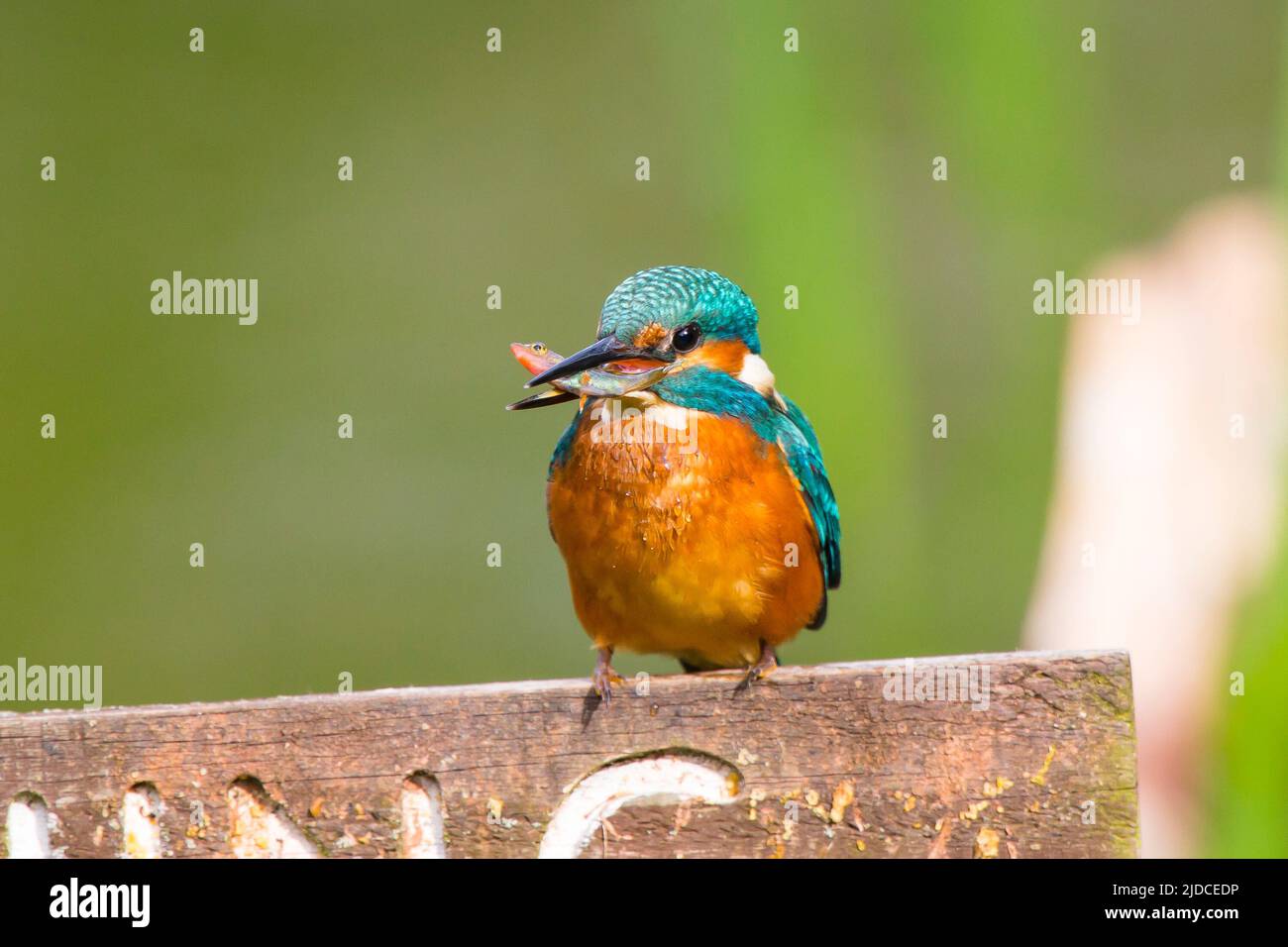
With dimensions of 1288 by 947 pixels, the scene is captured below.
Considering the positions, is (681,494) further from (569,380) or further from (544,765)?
(544,765)

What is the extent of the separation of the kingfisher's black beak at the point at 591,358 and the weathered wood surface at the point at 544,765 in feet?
1.47

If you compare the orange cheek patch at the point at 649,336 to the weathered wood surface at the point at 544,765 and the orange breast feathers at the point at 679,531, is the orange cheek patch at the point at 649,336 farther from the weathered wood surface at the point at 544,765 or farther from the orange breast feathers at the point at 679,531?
the weathered wood surface at the point at 544,765

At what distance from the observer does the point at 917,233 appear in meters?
3.56

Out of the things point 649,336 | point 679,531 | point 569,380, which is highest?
point 649,336

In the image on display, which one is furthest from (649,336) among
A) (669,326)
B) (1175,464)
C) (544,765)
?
(1175,464)

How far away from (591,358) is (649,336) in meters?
0.18

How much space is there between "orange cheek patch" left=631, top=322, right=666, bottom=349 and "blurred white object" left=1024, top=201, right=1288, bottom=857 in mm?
1027

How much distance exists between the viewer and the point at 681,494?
2105mm

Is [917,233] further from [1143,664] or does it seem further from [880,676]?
[880,676]

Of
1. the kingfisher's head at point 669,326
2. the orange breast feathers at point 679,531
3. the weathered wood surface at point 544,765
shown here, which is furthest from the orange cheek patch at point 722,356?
the weathered wood surface at point 544,765

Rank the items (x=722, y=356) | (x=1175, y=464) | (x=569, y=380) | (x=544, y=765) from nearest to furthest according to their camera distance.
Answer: (x=544, y=765)
(x=569, y=380)
(x=722, y=356)
(x=1175, y=464)

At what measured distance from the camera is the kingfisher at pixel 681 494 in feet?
6.90

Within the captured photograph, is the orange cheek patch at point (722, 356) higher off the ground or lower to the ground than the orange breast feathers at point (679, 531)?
higher

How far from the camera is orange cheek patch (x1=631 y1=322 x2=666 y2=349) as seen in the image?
2.08 m
